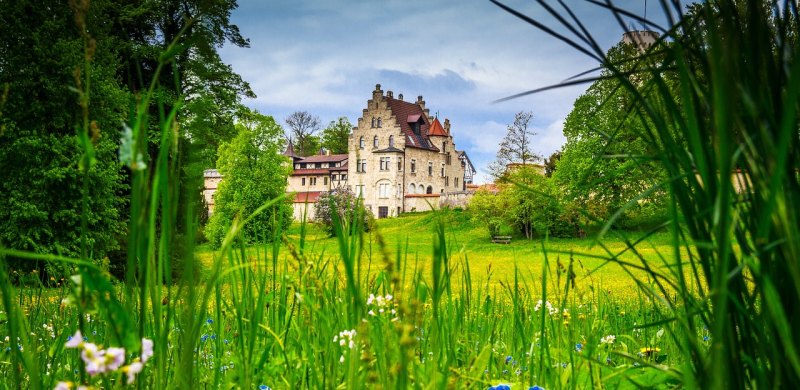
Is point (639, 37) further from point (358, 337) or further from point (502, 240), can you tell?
point (502, 240)

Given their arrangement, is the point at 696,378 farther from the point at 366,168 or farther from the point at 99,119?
the point at 366,168

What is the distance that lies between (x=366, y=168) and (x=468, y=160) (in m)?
17.0

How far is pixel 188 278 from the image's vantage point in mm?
787

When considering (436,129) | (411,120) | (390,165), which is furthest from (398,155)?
(436,129)

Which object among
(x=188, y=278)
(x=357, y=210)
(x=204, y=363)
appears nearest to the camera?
(x=188, y=278)

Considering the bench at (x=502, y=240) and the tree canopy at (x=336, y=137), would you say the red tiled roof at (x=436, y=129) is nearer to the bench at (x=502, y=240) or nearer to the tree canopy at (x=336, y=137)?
the tree canopy at (x=336, y=137)

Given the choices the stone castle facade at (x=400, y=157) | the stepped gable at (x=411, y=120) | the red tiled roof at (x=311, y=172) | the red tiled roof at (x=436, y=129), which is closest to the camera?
the stone castle facade at (x=400, y=157)

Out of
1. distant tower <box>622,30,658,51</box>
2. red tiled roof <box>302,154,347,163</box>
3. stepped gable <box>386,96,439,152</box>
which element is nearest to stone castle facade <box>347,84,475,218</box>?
stepped gable <box>386,96,439,152</box>

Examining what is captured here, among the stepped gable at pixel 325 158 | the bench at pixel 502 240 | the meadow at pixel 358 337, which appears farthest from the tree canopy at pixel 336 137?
the meadow at pixel 358 337

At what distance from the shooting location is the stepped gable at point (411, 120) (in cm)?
5775

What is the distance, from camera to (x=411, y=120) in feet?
196

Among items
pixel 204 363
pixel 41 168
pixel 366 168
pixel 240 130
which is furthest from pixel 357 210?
pixel 366 168

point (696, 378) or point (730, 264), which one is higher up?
point (730, 264)

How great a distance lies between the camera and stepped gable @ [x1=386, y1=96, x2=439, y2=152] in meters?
57.8
